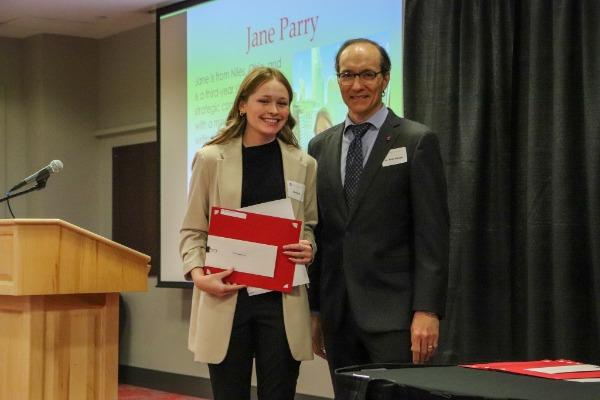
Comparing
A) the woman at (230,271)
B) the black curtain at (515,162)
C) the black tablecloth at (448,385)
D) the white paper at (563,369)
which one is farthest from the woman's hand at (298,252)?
the black curtain at (515,162)

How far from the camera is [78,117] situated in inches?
292

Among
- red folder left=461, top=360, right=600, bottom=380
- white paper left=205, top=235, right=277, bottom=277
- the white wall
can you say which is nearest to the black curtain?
white paper left=205, top=235, right=277, bottom=277

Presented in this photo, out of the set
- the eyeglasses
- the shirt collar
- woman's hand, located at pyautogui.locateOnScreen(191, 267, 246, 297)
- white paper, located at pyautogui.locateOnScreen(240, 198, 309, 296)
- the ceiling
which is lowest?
woman's hand, located at pyautogui.locateOnScreen(191, 267, 246, 297)

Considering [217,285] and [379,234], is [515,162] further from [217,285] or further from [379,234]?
[217,285]

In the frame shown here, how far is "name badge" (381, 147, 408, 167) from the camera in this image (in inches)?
97.3

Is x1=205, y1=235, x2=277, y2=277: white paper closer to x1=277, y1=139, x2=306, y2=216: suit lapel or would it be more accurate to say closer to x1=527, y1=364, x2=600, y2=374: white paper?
x1=277, y1=139, x2=306, y2=216: suit lapel

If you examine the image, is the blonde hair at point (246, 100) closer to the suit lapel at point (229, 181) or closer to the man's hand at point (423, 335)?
the suit lapel at point (229, 181)

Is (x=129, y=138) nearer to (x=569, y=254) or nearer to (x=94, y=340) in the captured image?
(x=94, y=340)

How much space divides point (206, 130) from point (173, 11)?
0.92 m

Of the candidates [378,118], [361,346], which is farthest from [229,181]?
[361,346]

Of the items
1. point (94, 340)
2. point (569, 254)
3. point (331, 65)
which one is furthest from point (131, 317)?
point (569, 254)

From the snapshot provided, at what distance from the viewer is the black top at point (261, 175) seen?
2.48 meters

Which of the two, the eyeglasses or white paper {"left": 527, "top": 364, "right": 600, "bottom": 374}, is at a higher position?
the eyeglasses

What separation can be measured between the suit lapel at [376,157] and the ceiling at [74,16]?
13.4 feet
